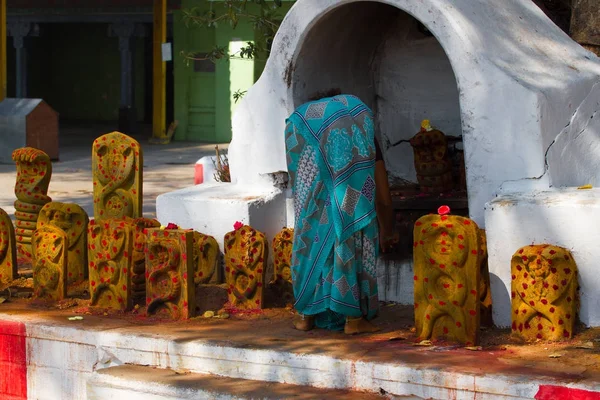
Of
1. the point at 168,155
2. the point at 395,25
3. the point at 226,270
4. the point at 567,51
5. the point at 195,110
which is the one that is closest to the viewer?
the point at 226,270

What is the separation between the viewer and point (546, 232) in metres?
5.22

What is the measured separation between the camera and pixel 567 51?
6.54 meters

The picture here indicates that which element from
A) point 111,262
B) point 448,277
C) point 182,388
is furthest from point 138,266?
point 448,277

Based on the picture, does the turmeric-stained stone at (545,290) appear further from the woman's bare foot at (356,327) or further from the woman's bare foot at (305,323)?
the woman's bare foot at (305,323)

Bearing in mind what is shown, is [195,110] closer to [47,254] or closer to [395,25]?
[395,25]

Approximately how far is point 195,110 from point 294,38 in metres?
13.3

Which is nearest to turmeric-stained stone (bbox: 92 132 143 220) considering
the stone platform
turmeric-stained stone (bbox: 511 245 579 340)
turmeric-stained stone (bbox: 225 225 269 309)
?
the stone platform

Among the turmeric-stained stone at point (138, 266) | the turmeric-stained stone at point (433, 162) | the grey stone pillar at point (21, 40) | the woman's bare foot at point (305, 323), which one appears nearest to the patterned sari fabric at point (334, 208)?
the woman's bare foot at point (305, 323)

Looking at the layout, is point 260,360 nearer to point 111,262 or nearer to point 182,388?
point 182,388

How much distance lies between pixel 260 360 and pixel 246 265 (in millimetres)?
994

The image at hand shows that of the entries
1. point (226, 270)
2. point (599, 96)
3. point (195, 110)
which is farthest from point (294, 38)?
point (195, 110)

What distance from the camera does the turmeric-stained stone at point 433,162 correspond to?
7.14 metres

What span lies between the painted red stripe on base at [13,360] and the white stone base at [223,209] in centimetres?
129

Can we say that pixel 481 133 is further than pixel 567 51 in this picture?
No
